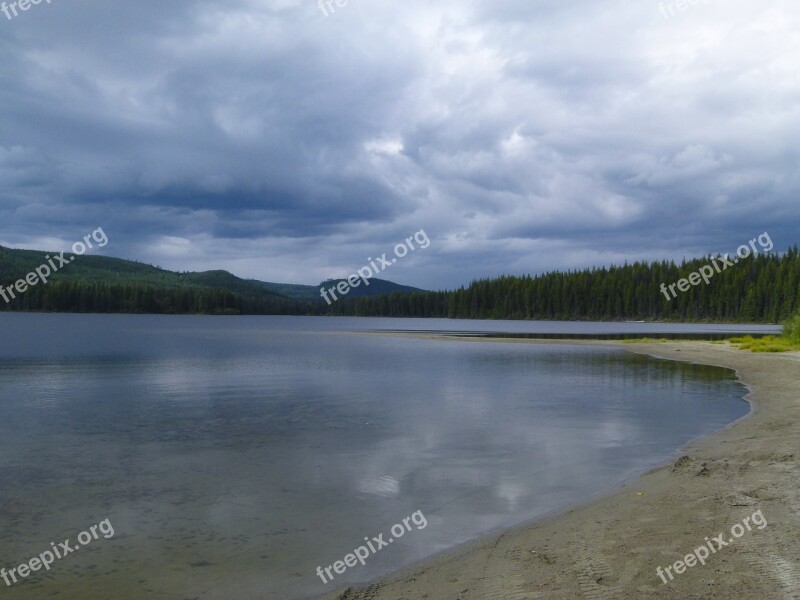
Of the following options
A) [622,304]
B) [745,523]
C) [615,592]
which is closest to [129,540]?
[615,592]

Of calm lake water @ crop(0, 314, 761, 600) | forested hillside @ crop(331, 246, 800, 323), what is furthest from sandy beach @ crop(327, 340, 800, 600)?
forested hillside @ crop(331, 246, 800, 323)

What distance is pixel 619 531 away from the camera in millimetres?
9508

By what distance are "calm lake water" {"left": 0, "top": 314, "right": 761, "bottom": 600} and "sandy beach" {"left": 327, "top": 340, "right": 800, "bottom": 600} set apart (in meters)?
0.93

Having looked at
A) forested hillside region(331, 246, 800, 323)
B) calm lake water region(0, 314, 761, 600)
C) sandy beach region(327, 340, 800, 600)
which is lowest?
calm lake water region(0, 314, 761, 600)

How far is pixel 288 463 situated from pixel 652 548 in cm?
952

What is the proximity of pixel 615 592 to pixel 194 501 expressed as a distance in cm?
856

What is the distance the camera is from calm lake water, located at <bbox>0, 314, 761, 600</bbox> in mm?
9438

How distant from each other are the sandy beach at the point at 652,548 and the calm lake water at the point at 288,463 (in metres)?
0.93

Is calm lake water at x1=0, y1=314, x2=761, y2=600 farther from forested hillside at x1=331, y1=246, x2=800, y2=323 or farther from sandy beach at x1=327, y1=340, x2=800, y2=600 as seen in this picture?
forested hillside at x1=331, y1=246, x2=800, y2=323

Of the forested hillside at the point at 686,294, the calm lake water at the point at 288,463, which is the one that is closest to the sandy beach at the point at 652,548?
the calm lake water at the point at 288,463

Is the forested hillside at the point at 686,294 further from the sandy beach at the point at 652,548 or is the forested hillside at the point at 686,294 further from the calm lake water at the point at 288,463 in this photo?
the sandy beach at the point at 652,548

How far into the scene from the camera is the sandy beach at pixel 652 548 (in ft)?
23.8

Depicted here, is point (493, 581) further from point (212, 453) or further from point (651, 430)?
point (651, 430)

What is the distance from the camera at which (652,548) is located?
28.0 ft
